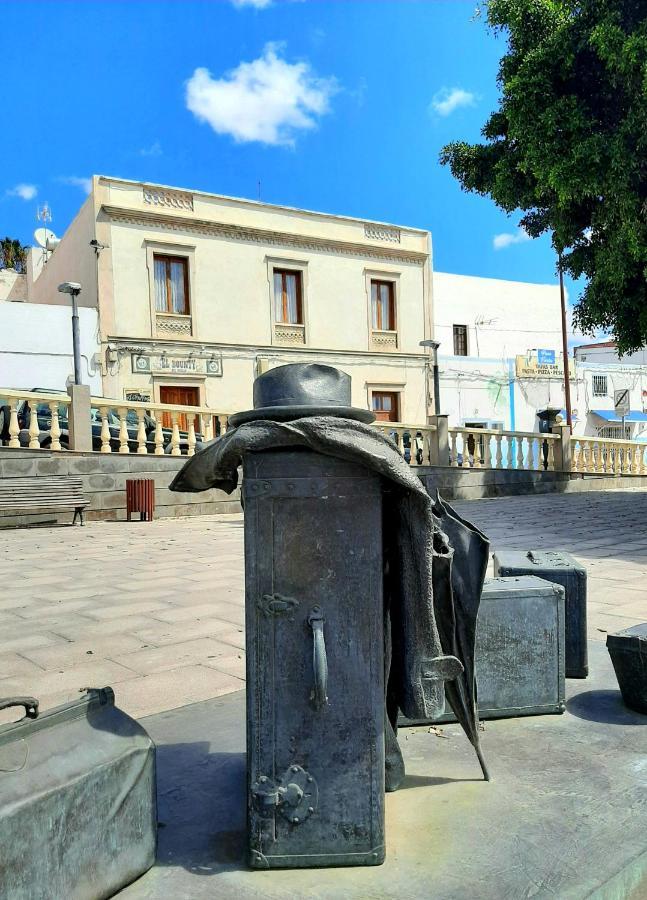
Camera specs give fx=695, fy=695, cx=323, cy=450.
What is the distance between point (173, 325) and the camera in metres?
20.1

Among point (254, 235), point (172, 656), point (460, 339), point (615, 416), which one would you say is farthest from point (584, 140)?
point (615, 416)

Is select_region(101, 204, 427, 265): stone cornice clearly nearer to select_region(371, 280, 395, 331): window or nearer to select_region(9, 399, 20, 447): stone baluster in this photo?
select_region(371, 280, 395, 331): window

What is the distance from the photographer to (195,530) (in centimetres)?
1076

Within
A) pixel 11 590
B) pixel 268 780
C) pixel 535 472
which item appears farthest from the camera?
pixel 535 472

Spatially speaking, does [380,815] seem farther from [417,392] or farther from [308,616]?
[417,392]

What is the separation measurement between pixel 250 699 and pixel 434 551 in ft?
2.15

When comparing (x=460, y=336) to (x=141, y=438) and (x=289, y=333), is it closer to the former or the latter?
(x=289, y=333)

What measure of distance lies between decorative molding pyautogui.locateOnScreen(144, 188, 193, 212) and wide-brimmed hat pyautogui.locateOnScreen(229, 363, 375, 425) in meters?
19.5

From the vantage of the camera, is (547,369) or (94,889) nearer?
→ (94,889)

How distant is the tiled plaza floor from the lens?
12.0ft

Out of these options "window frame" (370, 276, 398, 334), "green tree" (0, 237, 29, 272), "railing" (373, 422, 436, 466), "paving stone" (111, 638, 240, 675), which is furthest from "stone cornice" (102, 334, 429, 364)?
"green tree" (0, 237, 29, 272)

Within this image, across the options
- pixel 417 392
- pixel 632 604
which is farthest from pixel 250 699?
pixel 417 392

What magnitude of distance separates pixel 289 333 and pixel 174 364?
13.4 feet

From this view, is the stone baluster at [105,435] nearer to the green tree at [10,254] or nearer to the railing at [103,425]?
the railing at [103,425]
